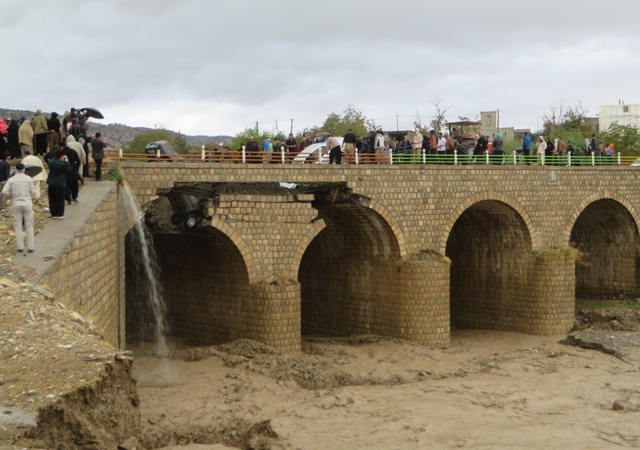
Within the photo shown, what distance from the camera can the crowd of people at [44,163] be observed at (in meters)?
11.8

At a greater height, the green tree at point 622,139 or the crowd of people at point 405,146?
the green tree at point 622,139

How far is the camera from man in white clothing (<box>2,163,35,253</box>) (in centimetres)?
1155

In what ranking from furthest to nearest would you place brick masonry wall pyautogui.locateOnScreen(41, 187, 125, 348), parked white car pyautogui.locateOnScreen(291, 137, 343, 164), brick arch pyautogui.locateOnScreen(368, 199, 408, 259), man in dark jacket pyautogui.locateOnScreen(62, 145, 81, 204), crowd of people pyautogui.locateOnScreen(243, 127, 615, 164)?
crowd of people pyautogui.locateOnScreen(243, 127, 615, 164)
parked white car pyautogui.locateOnScreen(291, 137, 343, 164)
brick arch pyautogui.locateOnScreen(368, 199, 408, 259)
man in dark jacket pyautogui.locateOnScreen(62, 145, 81, 204)
brick masonry wall pyautogui.locateOnScreen(41, 187, 125, 348)

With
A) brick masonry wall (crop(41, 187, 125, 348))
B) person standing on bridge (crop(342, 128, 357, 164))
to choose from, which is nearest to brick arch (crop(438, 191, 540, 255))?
person standing on bridge (crop(342, 128, 357, 164))

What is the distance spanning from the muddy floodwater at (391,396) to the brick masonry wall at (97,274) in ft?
6.15

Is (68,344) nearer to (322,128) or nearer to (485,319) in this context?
(485,319)

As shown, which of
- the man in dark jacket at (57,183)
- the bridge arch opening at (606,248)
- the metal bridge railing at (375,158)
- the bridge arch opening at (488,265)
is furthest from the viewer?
the bridge arch opening at (606,248)

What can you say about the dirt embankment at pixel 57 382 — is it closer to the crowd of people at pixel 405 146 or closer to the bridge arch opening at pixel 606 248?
the crowd of people at pixel 405 146

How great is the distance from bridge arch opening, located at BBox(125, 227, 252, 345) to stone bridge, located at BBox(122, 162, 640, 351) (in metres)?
0.05

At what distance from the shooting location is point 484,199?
80.7ft

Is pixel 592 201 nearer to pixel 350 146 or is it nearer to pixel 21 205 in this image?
pixel 350 146

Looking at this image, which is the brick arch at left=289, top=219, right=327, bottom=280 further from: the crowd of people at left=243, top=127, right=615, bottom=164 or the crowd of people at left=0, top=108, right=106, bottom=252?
the crowd of people at left=0, top=108, right=106, bottom=252

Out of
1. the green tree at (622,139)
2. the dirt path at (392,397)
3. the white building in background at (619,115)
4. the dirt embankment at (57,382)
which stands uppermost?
the white building in background at (619,115)

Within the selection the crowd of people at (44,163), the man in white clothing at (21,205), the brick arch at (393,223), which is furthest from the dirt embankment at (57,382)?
the brick arch at (393,223)
